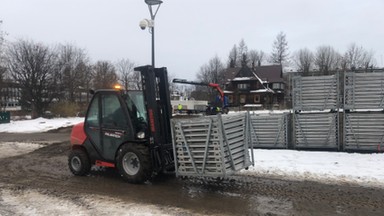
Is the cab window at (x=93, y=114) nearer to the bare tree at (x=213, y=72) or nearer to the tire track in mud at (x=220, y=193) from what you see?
the tire track in mud at (x=220, y=193)

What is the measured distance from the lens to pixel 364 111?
12.2m

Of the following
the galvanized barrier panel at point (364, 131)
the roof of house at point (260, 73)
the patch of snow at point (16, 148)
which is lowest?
the patch of snow at point (16, 148)

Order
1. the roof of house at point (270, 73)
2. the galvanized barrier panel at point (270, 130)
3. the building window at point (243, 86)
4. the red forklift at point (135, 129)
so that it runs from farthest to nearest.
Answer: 1. the roof of house at point (270, 73)
2. the building window at point (243, 86)
3. the galvanized barrier panel at point (270, 130)
4. the red forklift at point (135, 129)

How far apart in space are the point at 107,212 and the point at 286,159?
6.24m

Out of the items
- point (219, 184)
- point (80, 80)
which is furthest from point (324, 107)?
point (80, 80)

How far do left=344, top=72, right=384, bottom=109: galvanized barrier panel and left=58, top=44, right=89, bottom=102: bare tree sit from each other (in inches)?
1405

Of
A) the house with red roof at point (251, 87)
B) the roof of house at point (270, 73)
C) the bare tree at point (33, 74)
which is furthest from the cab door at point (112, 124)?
the roof of house at point (270, 73)

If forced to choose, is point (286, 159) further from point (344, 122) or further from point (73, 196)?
point (73, 196)

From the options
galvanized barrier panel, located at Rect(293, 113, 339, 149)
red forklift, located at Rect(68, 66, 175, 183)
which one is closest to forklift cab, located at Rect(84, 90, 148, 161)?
red forklift, located at Rect(68, 66, 175, 183)

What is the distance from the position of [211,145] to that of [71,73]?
42843 mm

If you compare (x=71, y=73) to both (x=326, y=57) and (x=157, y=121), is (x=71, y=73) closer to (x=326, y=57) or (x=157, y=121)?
(x=157, y=121)

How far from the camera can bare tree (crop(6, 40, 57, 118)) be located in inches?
1607

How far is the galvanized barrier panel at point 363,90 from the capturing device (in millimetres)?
11938

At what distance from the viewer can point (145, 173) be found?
8.04 metres
